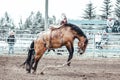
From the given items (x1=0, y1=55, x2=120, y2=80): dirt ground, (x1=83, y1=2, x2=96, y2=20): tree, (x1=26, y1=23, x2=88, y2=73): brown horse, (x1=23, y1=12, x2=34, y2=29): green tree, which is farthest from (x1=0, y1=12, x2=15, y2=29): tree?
(x1=26, y1=23, x2=88, y2=73): brown horse

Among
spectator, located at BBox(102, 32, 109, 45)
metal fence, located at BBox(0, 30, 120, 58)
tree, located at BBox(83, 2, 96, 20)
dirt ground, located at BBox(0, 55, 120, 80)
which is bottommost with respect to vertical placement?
tree, located at BBox(83, 2, 96, 20)

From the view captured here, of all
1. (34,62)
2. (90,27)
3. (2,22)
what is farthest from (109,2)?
(34,62)

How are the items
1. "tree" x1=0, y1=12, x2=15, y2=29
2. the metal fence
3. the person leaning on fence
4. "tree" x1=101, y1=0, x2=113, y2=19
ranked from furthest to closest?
"tree" x1=101, y1=0, x2=113, y2=19 < "tree" x1=0, y1=12, x2=15, y2=29 < the person leaning on fence < the metal fence

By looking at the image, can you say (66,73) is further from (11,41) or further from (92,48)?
(11,41)

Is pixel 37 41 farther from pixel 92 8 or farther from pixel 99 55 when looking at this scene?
pixel 92 8

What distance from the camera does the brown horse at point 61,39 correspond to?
11656 mm

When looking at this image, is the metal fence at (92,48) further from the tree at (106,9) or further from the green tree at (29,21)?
the tree at (106,9)

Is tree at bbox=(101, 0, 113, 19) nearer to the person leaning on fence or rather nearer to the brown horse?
the person leaning on fence

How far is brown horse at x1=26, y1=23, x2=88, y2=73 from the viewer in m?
11.7

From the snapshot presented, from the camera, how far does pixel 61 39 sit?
1175 cm

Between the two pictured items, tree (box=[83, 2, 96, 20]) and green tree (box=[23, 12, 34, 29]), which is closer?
green tree (box=[23, 12, 34, 29])

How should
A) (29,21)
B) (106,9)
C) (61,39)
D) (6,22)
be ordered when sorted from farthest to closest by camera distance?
(106,9) → (29,21) → (6,22) → (61,39)

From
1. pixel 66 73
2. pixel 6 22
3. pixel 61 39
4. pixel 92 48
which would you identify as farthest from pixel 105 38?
pixel 6 22

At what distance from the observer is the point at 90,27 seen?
30562mm
